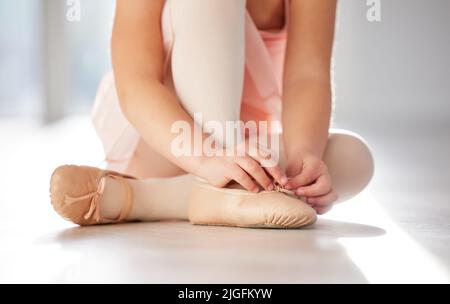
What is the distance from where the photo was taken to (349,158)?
1.10 meters

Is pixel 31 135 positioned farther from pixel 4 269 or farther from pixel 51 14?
pixel 4 269

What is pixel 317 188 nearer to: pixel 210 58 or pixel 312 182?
pixel 312 182

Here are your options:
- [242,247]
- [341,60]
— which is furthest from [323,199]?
[341,60]

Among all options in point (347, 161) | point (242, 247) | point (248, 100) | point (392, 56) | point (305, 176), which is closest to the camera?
point (242, 247)

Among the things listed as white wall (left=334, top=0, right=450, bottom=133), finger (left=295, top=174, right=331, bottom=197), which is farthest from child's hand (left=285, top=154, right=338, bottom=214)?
white wall (left=334, top=0, right=450, bottom=133)

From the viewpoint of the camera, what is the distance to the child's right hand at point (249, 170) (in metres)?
0.95

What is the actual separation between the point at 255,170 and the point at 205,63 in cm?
16

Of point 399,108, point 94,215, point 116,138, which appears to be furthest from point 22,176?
point 399,108

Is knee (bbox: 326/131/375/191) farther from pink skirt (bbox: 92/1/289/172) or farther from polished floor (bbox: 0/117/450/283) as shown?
pink skirt (bbox: 92/1/289/172)

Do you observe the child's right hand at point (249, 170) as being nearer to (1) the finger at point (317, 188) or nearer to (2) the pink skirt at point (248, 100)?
(1) the finger at point (317, 188)

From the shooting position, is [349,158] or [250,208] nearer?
[250,208]

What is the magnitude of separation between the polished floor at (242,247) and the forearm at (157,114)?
3.4 inches

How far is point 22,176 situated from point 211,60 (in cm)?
73

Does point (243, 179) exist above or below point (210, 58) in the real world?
below
